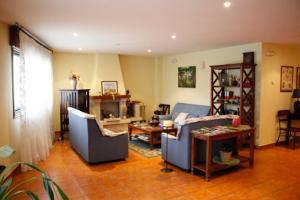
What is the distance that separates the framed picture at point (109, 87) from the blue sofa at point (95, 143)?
2.81 metres

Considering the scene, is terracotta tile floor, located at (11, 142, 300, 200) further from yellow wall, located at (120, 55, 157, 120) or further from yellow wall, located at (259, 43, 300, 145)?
yellow wall, located at (120, 55, 157, 120)

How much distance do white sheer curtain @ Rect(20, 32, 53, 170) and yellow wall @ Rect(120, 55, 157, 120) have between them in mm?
3195

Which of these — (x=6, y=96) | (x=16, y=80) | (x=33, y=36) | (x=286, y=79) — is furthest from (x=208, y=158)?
(x=33, y=36)

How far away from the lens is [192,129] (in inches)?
158

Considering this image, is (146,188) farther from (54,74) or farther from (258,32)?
(54,74)

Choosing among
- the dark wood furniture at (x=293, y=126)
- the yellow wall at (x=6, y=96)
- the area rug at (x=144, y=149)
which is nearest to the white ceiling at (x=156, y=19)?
the yellow wall at (x=6, y=96)

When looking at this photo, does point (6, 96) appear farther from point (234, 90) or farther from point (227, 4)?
point (234, 90)

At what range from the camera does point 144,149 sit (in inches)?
217

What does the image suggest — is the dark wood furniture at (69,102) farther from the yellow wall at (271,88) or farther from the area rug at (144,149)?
the yellow wall at (271,88)

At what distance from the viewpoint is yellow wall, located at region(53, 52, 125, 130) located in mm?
7160

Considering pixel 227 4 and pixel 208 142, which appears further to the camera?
pixel 208 142

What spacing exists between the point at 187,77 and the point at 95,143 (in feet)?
13.2

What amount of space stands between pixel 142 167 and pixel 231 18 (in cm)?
285

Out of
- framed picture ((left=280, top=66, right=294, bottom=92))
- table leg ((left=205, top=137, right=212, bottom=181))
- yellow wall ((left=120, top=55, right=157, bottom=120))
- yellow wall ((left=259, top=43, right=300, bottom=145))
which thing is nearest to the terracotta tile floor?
table leg ((left=205, top=137, right=212, bottom=181))
